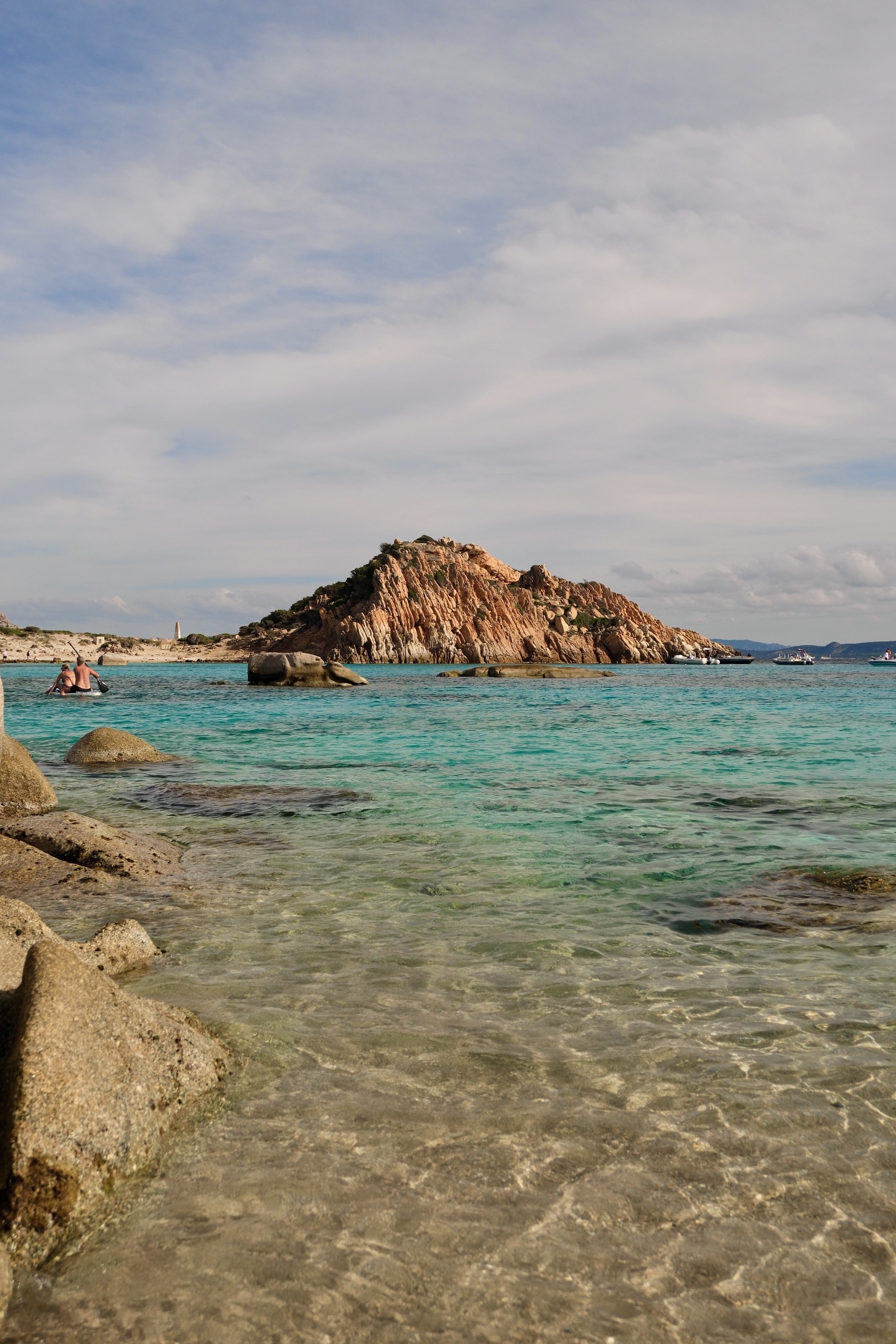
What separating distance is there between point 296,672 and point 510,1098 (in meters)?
45.3

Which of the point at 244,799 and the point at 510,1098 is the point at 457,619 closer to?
the point at 244,799

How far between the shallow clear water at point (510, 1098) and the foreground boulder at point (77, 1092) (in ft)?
0.56

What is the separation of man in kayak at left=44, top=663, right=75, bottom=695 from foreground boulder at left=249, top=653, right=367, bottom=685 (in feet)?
33.0

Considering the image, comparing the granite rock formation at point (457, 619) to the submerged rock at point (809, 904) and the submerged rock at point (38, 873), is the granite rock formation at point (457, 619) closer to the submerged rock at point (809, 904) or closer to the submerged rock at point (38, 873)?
the submerged rock at point (38, 873)

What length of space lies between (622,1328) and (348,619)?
10032 centimetres

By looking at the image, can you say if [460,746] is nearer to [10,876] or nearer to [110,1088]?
[10,876]

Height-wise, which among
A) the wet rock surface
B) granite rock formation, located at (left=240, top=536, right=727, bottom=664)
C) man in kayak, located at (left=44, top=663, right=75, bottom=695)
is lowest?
the wet rock surface

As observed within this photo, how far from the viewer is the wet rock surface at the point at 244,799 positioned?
1154 cm

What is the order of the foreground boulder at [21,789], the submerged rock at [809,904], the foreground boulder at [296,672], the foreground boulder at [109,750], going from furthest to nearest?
the foreground boulder at [296,672] < the foreground boulder at [109,750] < the foreground boulder at [21,789] < the submerged rock at [809,904]

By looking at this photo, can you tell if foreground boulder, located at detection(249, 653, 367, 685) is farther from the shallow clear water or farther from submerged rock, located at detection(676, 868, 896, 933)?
submerged rock, located at detection(676, 868, 896, 933)

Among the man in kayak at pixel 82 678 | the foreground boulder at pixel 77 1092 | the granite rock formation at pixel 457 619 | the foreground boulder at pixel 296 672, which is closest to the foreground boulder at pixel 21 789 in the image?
the foreground boulder at pixel 77 1092

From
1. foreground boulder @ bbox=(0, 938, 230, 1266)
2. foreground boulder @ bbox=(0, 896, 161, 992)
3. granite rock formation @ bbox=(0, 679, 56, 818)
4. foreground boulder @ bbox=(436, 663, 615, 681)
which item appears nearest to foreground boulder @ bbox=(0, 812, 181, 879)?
→ granite rock formation @ bbox=(0, 679, 56, 818)

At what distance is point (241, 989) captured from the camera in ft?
17.2

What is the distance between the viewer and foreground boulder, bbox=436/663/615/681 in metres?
68.4
